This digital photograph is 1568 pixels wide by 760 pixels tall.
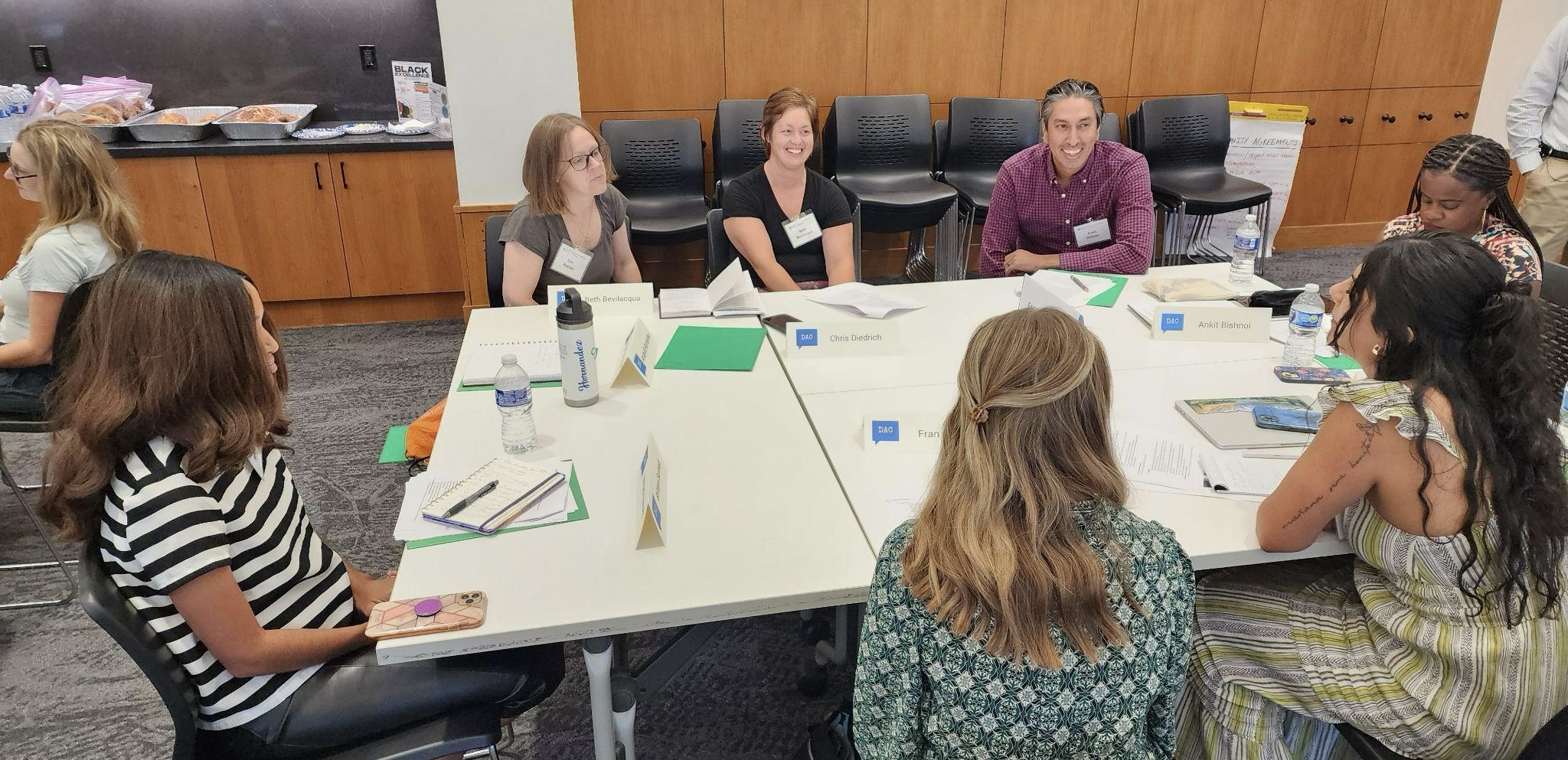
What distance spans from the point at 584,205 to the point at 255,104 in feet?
9.55

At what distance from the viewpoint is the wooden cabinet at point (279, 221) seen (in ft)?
14.1

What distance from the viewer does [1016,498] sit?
1146 millimetres

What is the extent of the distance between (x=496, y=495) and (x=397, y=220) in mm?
3237

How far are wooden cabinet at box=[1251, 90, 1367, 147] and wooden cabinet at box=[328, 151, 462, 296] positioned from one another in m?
4.36

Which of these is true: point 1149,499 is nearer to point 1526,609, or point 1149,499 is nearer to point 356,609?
point 1526,609

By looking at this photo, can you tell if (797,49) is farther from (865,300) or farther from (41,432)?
(41,432)

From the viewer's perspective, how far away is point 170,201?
14.1 ft

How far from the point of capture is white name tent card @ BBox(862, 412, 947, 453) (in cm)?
191

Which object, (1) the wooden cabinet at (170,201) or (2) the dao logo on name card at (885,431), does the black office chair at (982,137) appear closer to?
(2) the dao logo on name card at (885,431)

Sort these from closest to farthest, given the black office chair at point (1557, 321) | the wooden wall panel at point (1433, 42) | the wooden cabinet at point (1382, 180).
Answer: the black office chair at point (1557, 321), the wooden wall panel at point (1433, 42), the wooden cabinet at point (1382, 180)

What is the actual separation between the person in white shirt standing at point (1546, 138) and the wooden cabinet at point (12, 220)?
6342 millimetres

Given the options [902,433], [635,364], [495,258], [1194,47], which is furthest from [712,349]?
[1194,47]

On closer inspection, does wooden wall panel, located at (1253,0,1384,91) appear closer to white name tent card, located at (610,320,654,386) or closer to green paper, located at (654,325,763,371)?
green paper, located at (654,325,763,371)

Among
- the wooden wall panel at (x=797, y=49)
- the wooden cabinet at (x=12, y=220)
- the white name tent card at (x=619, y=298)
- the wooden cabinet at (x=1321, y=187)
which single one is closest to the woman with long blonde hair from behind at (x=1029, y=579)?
the white name tent card at (x=619, y=298)
